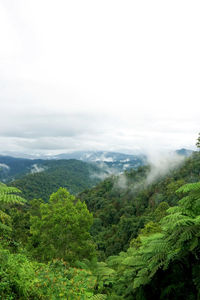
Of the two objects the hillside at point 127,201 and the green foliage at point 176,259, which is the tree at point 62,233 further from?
the hillside at point 127,201

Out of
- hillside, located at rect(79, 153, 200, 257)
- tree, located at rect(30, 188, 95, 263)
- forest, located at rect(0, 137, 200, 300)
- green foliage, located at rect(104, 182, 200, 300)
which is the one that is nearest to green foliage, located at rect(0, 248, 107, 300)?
forest, located at rect(0, 137, 200, 300)

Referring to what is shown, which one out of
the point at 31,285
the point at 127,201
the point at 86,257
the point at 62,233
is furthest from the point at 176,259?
the point at 127,201

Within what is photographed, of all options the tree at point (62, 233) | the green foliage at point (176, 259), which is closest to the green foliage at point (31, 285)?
the green foliage at point (176, 259)

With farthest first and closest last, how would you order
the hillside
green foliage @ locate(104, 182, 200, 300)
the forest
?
the hillside
the forest
green foliage @ locate(104, 182, 200, 300)

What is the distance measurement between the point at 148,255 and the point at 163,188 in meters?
79.4

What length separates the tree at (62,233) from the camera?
1324 cm

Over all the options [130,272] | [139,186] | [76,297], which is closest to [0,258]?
[76,297]

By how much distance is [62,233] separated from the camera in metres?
13.6

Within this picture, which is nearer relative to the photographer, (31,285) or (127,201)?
(31,285)

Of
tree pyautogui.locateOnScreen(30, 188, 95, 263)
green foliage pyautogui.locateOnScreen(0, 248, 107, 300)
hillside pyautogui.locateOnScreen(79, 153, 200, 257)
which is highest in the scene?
green foliage pyautogui.locateOnScreen(0, 248, 107, 300)

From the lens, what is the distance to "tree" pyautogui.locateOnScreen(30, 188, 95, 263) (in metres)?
13.2

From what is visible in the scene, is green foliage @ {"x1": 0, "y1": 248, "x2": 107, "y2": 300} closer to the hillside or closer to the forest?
the forest

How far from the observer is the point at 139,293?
19.0 feet

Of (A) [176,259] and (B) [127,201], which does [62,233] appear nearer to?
(A) [176,259]
